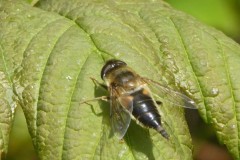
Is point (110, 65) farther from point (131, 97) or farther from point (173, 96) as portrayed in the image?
point (173, 96)

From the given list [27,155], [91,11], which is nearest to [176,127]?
[91,11]

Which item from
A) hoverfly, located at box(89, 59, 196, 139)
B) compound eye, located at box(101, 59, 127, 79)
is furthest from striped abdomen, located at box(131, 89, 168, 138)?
compound eye, located at box(101, 59, 127, 79)

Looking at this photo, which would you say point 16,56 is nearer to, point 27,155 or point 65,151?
point 65,151

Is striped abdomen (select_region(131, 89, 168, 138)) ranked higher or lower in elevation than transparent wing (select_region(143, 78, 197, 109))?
lower

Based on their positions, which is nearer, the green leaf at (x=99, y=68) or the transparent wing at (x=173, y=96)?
the green leaf at (x=99, y=68)

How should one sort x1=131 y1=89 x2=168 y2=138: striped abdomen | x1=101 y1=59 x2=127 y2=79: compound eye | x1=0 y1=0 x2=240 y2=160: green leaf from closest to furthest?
x1=0 y1=0 x2=240 y2=160: green leaf, x1=131 y1=89 x2=168 y2=138: striped abdomen, x1=101 y1=59 x2=127 y2=79: compound eye

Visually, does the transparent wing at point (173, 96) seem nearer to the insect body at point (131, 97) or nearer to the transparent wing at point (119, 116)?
the insect body at point (131, 97)

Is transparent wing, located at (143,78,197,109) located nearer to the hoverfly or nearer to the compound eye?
the hoverfly

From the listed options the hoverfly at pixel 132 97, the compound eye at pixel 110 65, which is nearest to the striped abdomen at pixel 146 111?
the hoverfly at pixel 132 97
